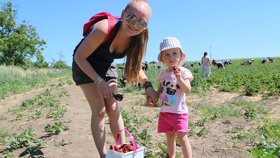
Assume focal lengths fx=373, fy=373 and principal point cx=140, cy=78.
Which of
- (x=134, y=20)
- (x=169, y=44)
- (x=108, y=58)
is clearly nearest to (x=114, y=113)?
(x=108, y=58)

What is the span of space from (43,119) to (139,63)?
463cm

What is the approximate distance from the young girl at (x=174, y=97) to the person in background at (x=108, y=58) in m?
0.21

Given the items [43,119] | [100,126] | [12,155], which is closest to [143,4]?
[100,126]

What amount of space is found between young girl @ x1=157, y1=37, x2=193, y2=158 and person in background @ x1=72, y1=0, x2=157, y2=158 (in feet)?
0.71

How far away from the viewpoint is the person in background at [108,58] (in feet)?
10.6

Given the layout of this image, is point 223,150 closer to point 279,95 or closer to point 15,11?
point 279,95

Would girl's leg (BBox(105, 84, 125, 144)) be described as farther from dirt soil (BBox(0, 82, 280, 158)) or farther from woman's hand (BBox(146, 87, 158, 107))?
dirt soil (BBox(0, 82, 280, 158))

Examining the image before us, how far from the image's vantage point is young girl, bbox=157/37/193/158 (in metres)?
3.69

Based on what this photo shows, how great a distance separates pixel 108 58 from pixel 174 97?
2.52ft

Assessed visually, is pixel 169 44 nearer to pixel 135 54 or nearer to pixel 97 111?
pixel 135 54

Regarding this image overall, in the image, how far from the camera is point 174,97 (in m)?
3.75

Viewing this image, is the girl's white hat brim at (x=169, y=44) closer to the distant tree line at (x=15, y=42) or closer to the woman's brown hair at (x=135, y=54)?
the woman's brown hair at (x=135, y=54)

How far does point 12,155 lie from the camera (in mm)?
4535

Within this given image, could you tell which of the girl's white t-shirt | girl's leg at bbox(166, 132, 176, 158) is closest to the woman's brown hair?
the girl's white t-shirt
